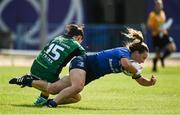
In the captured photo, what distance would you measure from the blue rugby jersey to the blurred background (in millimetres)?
18579

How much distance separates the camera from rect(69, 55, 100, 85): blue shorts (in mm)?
14984

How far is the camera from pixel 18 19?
37.0 meters

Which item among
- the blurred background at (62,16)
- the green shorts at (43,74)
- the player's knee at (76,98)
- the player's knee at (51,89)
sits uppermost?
the blurred background at (62,16)

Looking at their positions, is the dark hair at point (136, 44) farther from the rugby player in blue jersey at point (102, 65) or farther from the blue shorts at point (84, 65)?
the blue shorts at point (84, 65)

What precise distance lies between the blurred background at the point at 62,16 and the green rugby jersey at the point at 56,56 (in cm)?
1809

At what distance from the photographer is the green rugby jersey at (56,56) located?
50.2 feet

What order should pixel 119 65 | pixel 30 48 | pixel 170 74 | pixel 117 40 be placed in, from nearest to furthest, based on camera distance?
pixel 119 65, pixel 170 74, pixel 117 40, pixel 30 48

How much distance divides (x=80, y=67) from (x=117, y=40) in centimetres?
1816

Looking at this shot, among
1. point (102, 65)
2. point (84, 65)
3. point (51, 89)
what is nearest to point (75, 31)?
point (84, 65)

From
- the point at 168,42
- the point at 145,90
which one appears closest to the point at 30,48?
the point at 168,42

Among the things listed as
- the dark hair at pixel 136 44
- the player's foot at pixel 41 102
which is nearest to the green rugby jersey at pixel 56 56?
the player's foot at pixel 41 102

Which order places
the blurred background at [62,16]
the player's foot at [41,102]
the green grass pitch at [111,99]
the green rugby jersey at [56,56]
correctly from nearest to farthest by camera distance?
→ the green grass pitch at [111,99], the player's foot at [41,102], the green rugby jersey at [56,56], the blurred background at [62,16]

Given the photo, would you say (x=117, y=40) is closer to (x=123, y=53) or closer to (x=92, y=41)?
(x=92, y=41)

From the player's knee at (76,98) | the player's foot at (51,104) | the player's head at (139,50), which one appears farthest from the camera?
the player's knee at (76,98)
